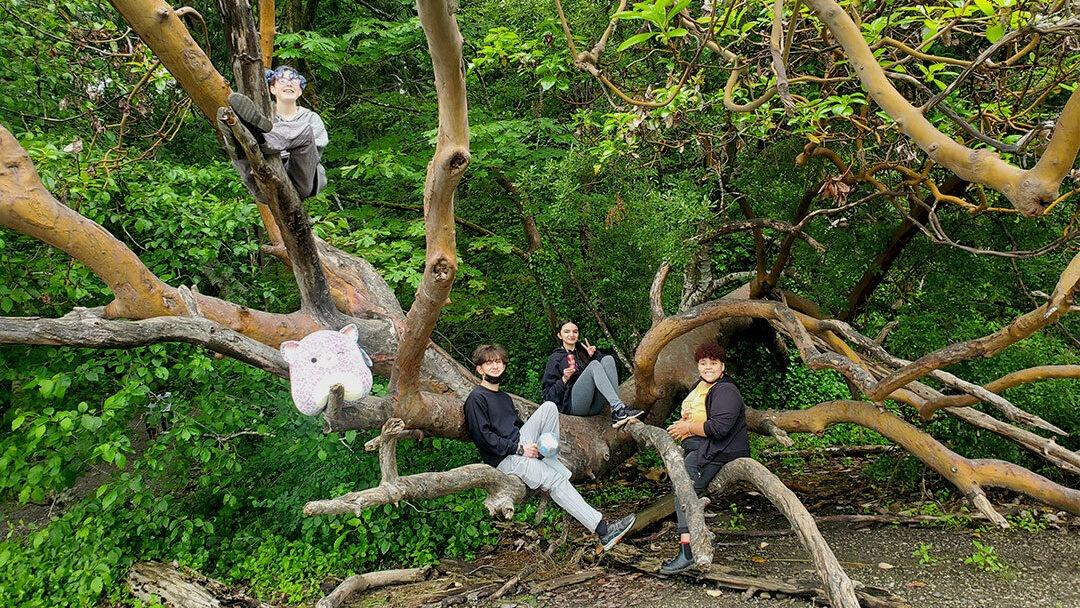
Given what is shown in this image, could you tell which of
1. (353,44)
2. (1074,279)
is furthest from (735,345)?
(353,44)

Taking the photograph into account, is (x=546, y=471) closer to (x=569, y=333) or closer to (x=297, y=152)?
(x=569, y=333)

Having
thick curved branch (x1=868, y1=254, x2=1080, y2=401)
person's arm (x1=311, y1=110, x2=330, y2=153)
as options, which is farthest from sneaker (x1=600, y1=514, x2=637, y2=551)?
person's arm (x1=311, y1=110, x2=330, y2=153)

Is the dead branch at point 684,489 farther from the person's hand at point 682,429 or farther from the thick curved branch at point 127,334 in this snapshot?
the thick curved branch at point 127,334

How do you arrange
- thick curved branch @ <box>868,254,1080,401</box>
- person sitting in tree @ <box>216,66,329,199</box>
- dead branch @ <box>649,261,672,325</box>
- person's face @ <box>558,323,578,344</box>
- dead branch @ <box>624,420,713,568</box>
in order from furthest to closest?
dead branch @ <box>649,261,672,325</box>, person's face @ <box>558,323,578,344</box>, dead branch @ <box>624,420,713,568</box>, person sitting in tree @ <box>216,66,329,199</box>, thick curved branch @ <box>868,254,1080,401</box>

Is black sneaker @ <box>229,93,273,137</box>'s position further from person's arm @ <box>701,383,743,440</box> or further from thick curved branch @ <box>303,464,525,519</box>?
person's arm @ <box>701,383,743,440</box>

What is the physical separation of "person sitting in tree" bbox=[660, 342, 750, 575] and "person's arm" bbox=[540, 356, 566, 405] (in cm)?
108

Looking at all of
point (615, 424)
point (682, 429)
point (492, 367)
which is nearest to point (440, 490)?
point (492, 367)

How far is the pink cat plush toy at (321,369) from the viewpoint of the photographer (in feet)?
12.3

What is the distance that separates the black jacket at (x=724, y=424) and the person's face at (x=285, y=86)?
10.6 feet

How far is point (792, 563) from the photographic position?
16.9ft

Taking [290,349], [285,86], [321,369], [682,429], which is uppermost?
[285,86]

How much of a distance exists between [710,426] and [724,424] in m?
0.09

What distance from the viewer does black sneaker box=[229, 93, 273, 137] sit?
282 centimetres

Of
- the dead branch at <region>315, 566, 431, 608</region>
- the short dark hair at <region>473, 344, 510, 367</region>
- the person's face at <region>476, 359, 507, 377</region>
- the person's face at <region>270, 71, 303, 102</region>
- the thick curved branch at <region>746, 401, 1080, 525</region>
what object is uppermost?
the person's face at <region>270, 71, 303, 102</region>
